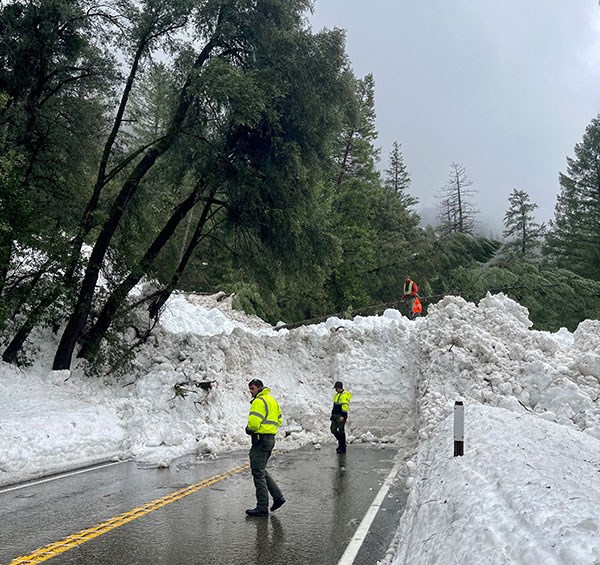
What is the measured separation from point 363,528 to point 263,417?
6.25ft

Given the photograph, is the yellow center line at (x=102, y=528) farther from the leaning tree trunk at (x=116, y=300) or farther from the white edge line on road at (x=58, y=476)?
the leaning tree trunk at (x=116, y=300)

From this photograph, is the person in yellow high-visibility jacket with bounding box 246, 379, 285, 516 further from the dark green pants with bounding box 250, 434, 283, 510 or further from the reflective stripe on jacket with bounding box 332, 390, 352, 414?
the reflective stripe on jacket with bounding box 332, 390, 352, 414

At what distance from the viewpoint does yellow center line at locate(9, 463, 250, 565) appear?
5.63 m

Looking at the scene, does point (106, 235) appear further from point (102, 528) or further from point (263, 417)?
point (102, 528)

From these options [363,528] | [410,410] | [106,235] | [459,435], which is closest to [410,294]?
[410,410]

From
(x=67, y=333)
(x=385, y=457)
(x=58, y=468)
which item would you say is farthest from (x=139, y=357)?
(x=385, y=457)

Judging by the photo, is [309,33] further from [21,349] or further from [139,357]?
[21,349]

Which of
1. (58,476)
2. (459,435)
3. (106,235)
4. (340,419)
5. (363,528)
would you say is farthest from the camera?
(106,235)

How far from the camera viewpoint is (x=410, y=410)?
716 inches

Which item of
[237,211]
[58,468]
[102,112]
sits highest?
[102,112]

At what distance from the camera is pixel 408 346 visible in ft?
67.9

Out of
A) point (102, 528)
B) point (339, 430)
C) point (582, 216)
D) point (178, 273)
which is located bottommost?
point (102, 528)

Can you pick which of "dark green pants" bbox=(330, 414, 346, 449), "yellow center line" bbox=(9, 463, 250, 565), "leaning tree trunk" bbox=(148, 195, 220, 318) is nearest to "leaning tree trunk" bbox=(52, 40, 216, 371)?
"leaning tree trunk" bbox=(148, 195, 220, 318)

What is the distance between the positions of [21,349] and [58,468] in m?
6.56
